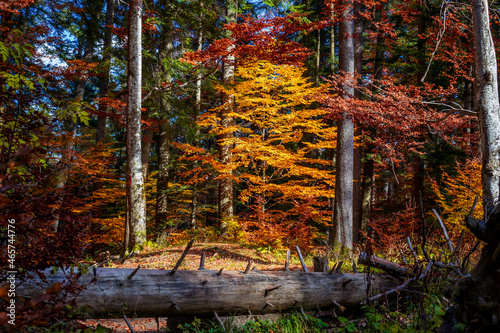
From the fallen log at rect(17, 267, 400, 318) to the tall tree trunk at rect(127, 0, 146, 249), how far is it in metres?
4.07

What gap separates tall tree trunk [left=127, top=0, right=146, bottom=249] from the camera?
7.50 m

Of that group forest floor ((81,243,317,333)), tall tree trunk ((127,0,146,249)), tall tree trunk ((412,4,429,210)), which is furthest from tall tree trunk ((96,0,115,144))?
tall tree trunk ((412,4,429,210))

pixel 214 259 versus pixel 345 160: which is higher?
pixel 345 160

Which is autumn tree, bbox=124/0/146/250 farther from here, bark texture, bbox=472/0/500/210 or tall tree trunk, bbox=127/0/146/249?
bark texture, bbox=472/0/500/210

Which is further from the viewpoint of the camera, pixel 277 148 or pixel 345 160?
pixel 277 148

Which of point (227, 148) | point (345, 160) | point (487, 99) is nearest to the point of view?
point (487, 99)

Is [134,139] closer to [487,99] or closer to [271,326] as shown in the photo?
[271,326]

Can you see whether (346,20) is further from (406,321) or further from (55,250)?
(55,250)

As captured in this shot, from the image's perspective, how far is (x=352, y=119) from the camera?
807cm

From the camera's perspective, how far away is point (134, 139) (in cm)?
758

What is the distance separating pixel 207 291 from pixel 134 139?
5.11 meters

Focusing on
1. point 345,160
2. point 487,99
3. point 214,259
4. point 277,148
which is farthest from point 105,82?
point 487,99

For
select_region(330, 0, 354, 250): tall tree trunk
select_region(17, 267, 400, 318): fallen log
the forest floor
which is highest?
select_region(330, 0, 354, 250): tall tree trunk

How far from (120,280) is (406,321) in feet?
11.4
